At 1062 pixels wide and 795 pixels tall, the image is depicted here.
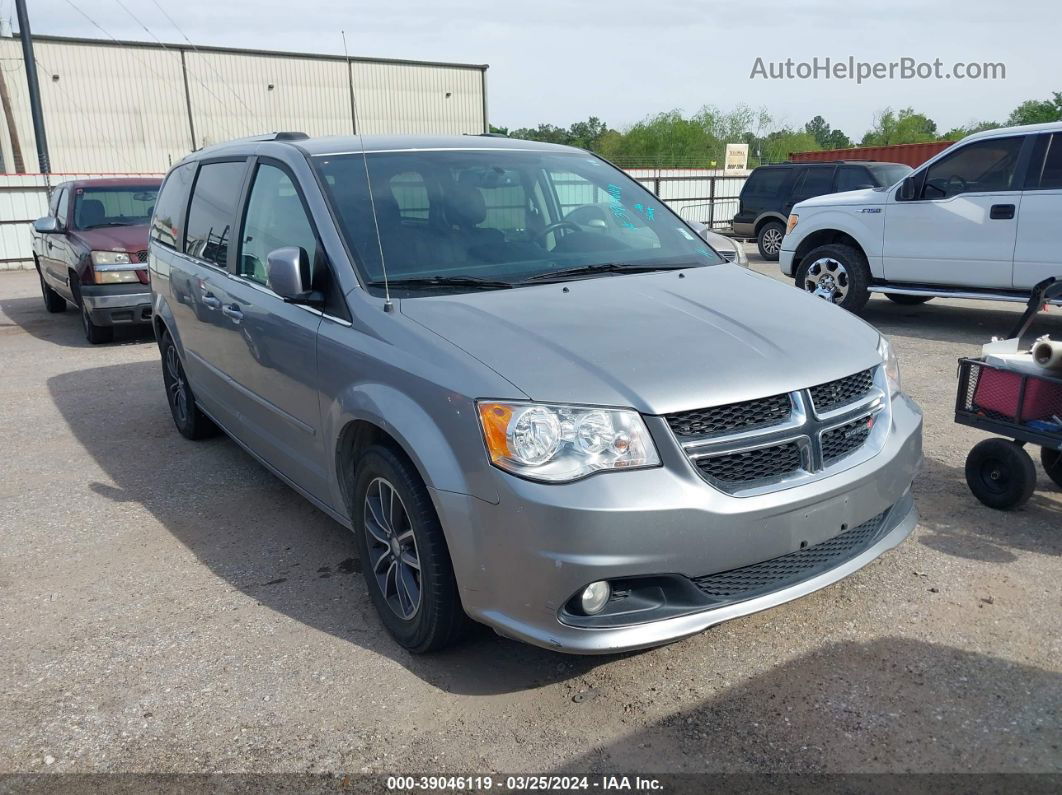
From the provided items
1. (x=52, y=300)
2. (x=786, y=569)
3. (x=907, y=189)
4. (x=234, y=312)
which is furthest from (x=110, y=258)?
(x=786, y=569)

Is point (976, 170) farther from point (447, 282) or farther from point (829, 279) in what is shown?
point (447, 282)

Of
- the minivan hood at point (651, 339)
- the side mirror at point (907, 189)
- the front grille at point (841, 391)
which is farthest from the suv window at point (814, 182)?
the front grille at point (841, 391)

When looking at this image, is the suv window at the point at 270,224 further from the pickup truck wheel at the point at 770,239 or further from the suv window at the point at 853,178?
the pickup truck wheel at the point at 770,239

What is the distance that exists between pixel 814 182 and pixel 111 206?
11.7 metres

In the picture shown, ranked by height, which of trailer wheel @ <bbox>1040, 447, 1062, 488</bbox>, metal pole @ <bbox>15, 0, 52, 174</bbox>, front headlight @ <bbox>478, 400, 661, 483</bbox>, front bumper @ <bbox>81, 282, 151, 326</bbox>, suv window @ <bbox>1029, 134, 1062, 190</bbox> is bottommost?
trailer wheel @ <bbox>1040, 447, 1062, 488</bbox>

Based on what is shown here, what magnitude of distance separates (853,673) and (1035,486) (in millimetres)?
2064

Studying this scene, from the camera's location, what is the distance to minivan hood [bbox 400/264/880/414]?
2752 millimetres

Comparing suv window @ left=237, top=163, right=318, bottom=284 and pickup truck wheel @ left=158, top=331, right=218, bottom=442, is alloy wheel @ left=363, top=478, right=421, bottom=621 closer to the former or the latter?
suv window @ left=237, top=163, right=318, bottom=284

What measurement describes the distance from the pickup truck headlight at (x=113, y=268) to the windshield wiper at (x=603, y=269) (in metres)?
7.26

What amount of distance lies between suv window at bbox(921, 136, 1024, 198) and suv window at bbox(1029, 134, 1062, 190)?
0.24 meters

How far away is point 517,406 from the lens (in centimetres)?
268

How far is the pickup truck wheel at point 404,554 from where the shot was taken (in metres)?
2.95

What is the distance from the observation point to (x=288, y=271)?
3.42 m

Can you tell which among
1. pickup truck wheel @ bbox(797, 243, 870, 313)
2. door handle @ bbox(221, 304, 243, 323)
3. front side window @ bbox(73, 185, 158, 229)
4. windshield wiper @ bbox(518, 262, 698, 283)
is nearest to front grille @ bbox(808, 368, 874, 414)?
windshield wiper @ bbox(518, 262, 698, 283)
